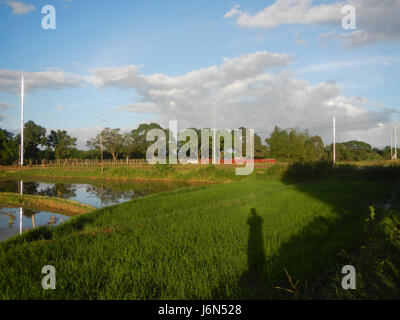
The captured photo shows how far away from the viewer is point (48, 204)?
15.4 meters

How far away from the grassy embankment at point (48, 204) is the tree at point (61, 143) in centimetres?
3745

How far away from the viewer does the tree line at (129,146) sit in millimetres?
34125

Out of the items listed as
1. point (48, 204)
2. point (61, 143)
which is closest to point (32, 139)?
point (61, 143)

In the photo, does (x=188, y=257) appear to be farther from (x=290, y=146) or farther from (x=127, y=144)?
(x=127, y=144)

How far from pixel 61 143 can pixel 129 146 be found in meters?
15.6

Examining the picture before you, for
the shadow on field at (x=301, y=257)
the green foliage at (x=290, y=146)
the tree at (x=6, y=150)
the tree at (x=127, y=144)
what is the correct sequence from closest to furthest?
the shadow on field at (x=301, y=257) → the green foliage at (x=290, y=146) → the tree at (x=6, y=150) → the tree at (x=127, y=144)

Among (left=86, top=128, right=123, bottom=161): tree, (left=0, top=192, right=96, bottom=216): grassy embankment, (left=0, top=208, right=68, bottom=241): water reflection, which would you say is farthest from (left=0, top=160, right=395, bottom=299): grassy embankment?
(left=86, top=128, right=123, bottom=161): tree

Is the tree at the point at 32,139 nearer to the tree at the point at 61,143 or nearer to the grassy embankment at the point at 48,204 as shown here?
the tree at the point at 61,143

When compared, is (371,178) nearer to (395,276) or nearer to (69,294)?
(395,276)

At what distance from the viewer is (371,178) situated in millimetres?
18375

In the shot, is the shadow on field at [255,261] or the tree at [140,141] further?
the tree at [140,141]

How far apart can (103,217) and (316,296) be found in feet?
25.1

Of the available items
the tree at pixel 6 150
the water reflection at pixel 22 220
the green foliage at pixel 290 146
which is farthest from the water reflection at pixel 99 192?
the tree at pixel 6 150
